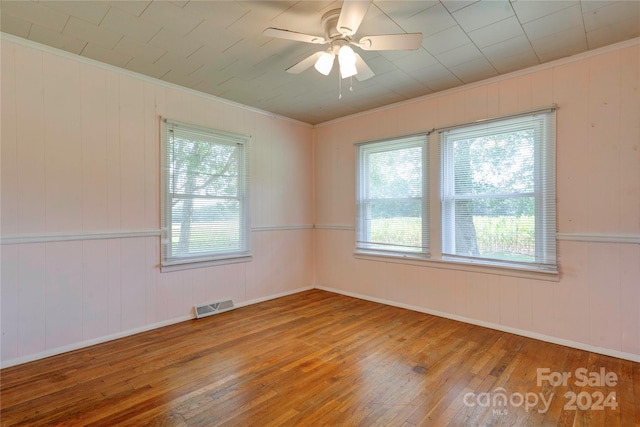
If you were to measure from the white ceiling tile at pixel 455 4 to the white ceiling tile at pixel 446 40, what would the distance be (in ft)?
0.84

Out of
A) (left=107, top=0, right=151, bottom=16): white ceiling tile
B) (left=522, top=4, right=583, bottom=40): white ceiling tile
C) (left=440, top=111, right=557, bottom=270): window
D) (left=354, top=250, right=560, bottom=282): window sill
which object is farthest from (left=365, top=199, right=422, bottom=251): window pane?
(left=107, top=0, right=151, bottom=16): white ceiling tile

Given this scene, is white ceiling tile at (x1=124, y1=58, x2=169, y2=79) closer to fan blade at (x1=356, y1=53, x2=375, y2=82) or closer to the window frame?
fan blade at (x1=356, y1=53, x2=375, y2=82)

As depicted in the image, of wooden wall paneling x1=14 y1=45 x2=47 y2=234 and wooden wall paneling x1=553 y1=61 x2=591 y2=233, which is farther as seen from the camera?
wooden wall paneling x1=553 y1=61 x2=591 y2=233

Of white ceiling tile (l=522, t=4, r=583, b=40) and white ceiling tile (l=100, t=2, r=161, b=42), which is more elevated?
white ceiling tile (l=100, t=2, r=161, b=42)

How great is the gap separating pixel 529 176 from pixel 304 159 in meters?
2.99

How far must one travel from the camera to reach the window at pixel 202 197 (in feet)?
11.3

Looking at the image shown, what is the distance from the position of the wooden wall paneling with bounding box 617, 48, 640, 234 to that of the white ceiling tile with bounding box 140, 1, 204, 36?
3388 millimetres

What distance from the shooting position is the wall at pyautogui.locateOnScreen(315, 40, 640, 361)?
261 cm

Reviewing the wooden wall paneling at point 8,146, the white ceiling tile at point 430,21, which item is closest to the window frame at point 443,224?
the white ceiling tile at point 430,21

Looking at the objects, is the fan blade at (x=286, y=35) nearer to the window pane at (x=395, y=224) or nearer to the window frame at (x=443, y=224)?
the window frame at (x=443, y=224)

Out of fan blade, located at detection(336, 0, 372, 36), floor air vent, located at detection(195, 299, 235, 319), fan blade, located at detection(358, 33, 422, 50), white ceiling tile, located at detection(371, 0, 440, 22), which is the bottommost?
floor air vent, located at detection(195, 299, 235, 319)

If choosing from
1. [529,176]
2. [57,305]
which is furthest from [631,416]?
[57,305]

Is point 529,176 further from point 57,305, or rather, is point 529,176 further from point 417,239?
point 57,305

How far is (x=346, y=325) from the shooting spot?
3400mm
